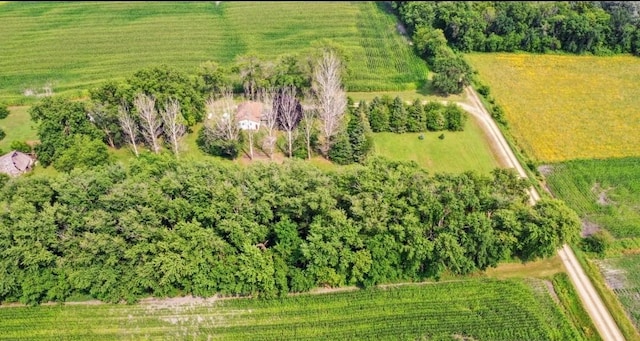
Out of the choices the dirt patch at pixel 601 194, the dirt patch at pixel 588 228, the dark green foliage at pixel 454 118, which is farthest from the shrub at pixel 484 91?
the dirt patch at pixel 588 228

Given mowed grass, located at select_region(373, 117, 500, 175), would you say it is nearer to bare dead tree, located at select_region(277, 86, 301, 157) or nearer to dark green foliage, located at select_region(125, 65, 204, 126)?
bare dead tree, located at select_region(277, 86, 301, 157)

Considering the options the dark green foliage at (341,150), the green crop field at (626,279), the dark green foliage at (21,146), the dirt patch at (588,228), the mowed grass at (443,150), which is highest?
the dark green foliage at (21,146)

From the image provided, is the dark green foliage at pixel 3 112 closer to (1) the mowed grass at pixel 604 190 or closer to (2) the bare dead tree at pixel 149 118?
(2) the bare dead tree at pixel 149 118

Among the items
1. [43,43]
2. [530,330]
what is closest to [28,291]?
[530,330]

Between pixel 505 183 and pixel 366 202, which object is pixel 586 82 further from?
pixel 366 202

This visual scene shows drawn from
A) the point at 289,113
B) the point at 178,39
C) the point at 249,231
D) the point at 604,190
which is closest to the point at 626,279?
the point at 604,190

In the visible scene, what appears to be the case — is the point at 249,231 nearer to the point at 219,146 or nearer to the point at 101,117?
the point at 219,146
